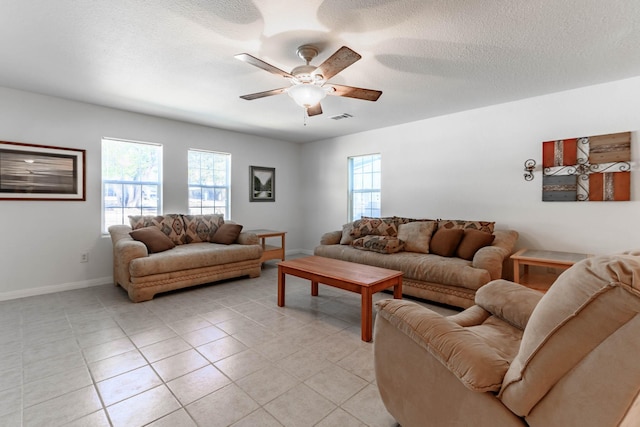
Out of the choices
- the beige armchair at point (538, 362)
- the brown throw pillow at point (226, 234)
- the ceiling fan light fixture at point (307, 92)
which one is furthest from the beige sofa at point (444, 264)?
the ceiling fan light fixture at point (307, 92)

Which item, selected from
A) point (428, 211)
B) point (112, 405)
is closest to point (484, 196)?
point (428, 211)

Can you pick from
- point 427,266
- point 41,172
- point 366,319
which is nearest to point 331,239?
point 427,266

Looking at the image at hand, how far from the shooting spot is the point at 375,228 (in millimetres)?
Answer: 4609

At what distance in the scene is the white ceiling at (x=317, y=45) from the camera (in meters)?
2.03

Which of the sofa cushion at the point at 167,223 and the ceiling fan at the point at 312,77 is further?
the sofa cushion at the point at 167,223

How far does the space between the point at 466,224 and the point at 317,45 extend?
2.96 metres

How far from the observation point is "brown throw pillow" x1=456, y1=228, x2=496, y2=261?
11.6 ft

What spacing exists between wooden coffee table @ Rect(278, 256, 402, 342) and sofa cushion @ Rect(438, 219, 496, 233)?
1583 millimetres

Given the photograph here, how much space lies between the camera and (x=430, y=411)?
1300 millimetres

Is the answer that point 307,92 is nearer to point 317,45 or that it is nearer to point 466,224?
point 317,45

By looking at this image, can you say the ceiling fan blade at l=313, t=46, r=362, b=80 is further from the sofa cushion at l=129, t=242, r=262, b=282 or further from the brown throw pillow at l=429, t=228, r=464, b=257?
the sofa cushion at l=129, t=242, r=262, b=282

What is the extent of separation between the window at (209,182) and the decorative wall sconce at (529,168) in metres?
4.70

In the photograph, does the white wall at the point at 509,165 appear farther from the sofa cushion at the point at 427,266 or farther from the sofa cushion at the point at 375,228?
the sofa cushion at the point at 427,266

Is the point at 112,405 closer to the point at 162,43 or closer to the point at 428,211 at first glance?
the point at 162,43
